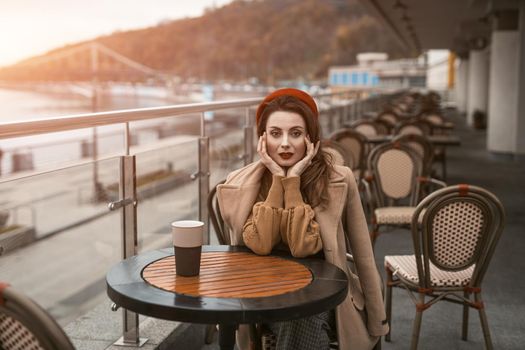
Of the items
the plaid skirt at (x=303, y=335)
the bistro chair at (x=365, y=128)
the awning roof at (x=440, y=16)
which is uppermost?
the awning roof at (x=440, y=16)

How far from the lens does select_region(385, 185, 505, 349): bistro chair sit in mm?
2861

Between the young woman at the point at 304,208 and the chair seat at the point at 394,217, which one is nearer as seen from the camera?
the young woman at the point at 304,208

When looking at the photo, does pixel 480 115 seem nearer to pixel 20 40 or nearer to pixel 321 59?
pixel 20 40

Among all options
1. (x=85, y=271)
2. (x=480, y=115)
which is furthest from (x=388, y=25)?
(x=85, y=271)

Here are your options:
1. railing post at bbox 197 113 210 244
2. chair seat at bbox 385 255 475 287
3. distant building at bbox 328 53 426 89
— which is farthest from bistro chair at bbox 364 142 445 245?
distant building at bbox 328 53 426 89

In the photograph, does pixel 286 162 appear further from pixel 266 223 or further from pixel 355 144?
pixel 355 144

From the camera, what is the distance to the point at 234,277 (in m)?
1.98

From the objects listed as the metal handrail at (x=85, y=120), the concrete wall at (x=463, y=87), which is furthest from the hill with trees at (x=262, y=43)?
the metal handrail at (x=85, y=120)

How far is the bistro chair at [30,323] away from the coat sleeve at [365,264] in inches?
51.8

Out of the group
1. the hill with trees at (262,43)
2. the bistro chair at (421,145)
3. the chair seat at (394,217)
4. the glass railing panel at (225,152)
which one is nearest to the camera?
the glass railing panel at (225,152)

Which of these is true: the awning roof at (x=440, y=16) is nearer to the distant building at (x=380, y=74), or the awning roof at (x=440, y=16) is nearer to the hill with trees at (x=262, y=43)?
the hill with trees at (x=262, y=43)

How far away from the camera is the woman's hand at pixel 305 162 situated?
7.45 ft

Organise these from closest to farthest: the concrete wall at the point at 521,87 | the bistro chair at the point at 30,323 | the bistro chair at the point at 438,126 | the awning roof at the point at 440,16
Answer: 1. the bistro chair at the point at 30,323
2. the bistro chair at the point at 438,126
3. the concrete wall at the point at 521,87
4. the awning roof at the point at 440,16

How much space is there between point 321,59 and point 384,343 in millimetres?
129916
